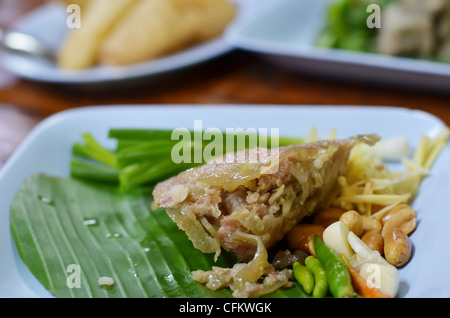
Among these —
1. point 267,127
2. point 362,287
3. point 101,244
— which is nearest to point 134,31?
point 267,127

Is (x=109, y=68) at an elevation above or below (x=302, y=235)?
above

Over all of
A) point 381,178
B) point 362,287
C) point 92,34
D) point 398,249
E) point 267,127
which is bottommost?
point 362,287

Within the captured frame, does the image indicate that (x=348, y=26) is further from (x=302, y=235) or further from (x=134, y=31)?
(x=302, y=235)

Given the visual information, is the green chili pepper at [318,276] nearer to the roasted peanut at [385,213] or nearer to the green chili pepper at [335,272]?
the green chili pepper at [335,272]

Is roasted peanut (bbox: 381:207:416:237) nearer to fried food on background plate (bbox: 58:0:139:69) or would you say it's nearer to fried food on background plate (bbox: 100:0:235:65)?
fried food on background plate (bbox: 100:0:235:65)
